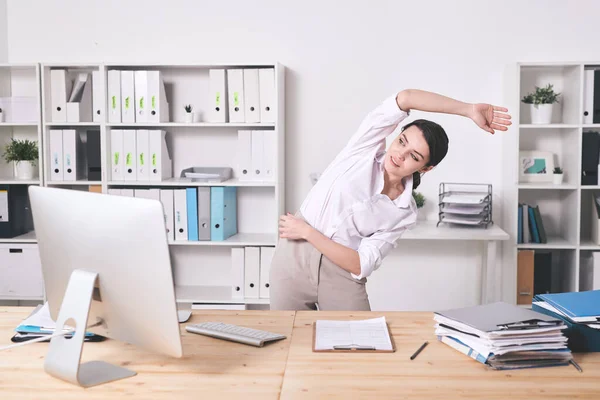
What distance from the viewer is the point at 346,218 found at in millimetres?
2391

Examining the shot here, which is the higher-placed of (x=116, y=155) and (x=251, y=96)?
(x=251, y=96)

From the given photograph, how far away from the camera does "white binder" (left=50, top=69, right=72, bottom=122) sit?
4.00 meters

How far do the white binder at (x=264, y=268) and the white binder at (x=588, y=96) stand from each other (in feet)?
6.53

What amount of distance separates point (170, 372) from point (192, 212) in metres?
2.43

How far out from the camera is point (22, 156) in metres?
4.14

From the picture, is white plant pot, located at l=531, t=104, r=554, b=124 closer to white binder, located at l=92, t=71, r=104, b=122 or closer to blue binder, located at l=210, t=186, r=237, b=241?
blue binder, located at l=210, t=186, r=237, b=241

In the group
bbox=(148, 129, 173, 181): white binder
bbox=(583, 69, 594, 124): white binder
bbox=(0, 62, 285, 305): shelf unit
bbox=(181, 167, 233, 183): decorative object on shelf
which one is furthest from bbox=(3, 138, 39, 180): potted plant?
bbox=(583, 69, 594, 124): white binder

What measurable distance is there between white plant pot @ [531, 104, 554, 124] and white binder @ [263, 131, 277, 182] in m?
1.53

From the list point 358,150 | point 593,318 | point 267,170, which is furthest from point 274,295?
point 267,170

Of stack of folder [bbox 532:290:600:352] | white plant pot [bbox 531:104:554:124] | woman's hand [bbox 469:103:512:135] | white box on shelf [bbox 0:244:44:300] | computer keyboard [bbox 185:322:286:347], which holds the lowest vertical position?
white box on shelf [bbox 0:244:44:300]

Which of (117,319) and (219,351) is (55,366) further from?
(219,351)

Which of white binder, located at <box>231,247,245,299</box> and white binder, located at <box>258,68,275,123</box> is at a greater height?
white binder, located at <box>258,68,275,123</box>

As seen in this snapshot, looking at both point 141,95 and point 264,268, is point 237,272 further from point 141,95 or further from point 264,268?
point 141,95

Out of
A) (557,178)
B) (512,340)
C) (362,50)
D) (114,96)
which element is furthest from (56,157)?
(512,340)
